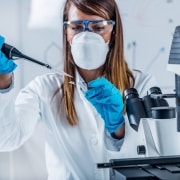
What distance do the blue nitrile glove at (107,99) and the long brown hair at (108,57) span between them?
175 mm

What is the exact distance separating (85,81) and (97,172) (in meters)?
0.30

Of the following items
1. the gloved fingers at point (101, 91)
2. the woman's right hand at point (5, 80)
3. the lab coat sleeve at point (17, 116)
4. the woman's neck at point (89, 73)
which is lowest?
the lab coat sleeve at point (17, 116)

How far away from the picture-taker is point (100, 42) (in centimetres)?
120

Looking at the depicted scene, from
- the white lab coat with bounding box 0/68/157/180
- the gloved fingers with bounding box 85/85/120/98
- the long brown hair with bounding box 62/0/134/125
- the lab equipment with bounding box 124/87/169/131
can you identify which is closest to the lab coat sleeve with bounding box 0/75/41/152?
the white lab coat with bounding box 0/68/157/180

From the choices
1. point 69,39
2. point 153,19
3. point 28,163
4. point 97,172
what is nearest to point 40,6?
point 69,39

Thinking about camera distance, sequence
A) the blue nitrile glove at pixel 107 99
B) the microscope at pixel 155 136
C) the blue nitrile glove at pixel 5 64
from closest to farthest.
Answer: the microscope at pixel 155 136, the blue nitrile glove at pixel 5 64, the blue nitrile glove at pixel 107 99

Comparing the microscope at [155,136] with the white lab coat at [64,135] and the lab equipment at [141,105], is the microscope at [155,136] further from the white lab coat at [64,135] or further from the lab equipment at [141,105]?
the white lab coat at [64,135]

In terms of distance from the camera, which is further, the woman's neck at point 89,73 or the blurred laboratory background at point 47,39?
the blurred laboratory background at point 47,39

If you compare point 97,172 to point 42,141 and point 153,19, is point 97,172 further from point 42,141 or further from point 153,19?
point 153,19

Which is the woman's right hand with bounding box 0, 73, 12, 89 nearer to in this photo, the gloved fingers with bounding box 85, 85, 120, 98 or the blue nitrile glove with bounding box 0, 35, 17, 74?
the blue nitrile glove with bounding box 0, 35, 17, 74

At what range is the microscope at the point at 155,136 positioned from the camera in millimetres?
722

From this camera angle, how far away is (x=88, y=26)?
3.91 feet

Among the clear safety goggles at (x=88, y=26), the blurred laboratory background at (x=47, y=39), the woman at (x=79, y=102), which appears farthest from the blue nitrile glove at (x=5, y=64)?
the blurred laboratory background at (x=47, y=39)

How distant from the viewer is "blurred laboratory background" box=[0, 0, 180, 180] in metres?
1.48
